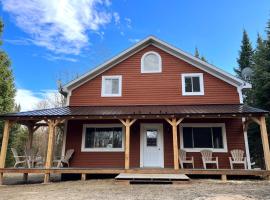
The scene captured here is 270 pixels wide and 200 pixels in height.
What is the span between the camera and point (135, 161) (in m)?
12.0

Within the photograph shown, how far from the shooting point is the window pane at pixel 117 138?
485 inches

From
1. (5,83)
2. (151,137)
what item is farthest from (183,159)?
(5,83)

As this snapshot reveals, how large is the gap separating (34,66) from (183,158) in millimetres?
31756

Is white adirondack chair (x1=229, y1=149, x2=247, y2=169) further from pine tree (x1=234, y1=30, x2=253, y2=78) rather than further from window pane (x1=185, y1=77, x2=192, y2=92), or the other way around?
pine tree (x1=234, y1=30, x2=253, y2=78)

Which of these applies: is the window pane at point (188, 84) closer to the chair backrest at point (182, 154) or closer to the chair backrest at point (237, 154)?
the chair backrest at point (182, 154)

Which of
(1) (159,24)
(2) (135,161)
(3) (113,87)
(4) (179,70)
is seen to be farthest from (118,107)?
(1) (159,24)

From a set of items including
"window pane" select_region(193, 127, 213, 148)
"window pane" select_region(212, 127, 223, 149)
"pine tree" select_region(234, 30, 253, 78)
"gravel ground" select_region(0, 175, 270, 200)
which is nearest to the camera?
"gravel ground" select_region(0, 175, 270, 200)

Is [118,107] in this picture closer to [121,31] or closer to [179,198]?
[179,198]

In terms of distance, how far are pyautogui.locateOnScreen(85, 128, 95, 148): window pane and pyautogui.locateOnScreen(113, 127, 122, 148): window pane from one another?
→ 113cm

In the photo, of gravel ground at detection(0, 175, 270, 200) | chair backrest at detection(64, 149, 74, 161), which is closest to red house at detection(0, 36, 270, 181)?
chair backrest at detection(64, 149, 74, 161)

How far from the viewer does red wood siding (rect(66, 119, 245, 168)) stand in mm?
11680

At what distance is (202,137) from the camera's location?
12000 millimetres

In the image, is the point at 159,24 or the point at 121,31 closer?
the point at 159,24

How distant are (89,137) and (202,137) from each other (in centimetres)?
566
